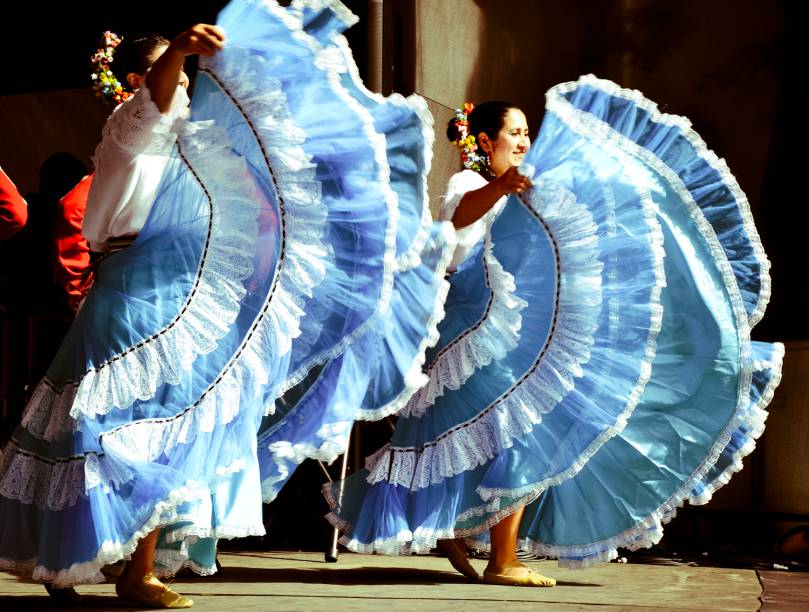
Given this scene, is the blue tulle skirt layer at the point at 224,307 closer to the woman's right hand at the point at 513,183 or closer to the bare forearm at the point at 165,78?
the bare forearm at the point at 165,78

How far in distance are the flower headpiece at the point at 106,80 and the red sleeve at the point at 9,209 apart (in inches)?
20.4

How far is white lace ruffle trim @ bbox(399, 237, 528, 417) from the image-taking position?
12.7 feet

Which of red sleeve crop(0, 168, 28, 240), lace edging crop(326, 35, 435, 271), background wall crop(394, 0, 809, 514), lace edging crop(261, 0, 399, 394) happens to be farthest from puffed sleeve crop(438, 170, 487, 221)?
background wall crop(394, 0, 809, 514)

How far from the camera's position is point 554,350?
151 inches

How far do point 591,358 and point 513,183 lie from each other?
58cm

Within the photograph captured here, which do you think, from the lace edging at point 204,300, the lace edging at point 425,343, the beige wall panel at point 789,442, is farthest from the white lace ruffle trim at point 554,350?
the beige wall panel at point 789,442

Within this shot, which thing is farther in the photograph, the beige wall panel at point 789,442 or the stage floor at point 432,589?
the beige wall panel at point 789,442

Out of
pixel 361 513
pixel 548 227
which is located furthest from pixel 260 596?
pixel 548 227

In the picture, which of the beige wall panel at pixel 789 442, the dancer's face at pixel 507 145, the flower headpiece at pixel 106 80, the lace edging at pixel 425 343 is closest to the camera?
the lace edging at pixel 425 343

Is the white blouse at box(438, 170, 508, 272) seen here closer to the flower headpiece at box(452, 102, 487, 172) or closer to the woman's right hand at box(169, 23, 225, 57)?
the flower headpiece at box(452, 102, 487, 172)

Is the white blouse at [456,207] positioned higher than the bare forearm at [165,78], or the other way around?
the bare forearm at [165,78]

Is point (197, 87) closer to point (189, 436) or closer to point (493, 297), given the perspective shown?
point (189, 436)

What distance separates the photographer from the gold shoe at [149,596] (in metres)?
3.22

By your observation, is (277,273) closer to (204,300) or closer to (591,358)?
(204,300)
